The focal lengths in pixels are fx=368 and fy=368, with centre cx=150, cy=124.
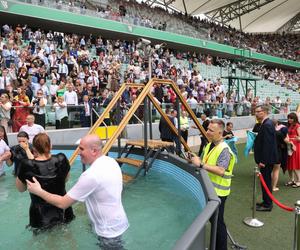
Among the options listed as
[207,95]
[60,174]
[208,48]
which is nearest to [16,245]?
[60,174]

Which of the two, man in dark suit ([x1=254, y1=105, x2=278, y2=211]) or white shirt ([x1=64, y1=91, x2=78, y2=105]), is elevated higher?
white shirt ([x1=64, y1=91, x2=78, y2=105])

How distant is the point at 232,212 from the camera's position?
633 cm

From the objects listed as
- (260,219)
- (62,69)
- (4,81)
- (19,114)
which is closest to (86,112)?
(19,114)

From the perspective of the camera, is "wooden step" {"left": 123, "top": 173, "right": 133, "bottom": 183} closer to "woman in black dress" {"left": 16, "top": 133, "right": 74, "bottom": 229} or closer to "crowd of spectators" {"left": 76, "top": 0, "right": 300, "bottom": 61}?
"woman in black dress" {"left": 16, "top": 133, "right": 74, "bottom": 229}

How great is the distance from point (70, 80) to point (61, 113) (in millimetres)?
2373

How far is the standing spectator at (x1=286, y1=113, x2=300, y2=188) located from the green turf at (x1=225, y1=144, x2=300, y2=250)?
0.30m

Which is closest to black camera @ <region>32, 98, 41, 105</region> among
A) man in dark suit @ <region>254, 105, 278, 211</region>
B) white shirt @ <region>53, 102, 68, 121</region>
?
white shirt @ <region>53, 102, 68, 121</region>

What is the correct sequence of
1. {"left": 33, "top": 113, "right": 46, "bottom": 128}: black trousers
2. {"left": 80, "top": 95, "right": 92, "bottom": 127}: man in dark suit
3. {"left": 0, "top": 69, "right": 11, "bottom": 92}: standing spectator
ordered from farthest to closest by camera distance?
{"left": 0, "top": 69, "right": 11, "bottom": 92}: standing spectator → {"left": 80, "top": 95, "right": 92, "bottom": 127}: man in dark suit → {"left": 33, "top": 113, "right": 46, "bottom": 128}: black trousers

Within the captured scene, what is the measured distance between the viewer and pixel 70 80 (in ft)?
44.5

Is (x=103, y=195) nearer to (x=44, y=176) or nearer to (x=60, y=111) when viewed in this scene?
(x=44, y=176)

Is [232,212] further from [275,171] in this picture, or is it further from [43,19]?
[43,19]

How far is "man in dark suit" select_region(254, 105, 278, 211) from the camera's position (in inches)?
249

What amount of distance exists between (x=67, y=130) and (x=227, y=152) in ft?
27.2

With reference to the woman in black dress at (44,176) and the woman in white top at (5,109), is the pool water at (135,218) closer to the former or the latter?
the woman in black dress at (44,176)
